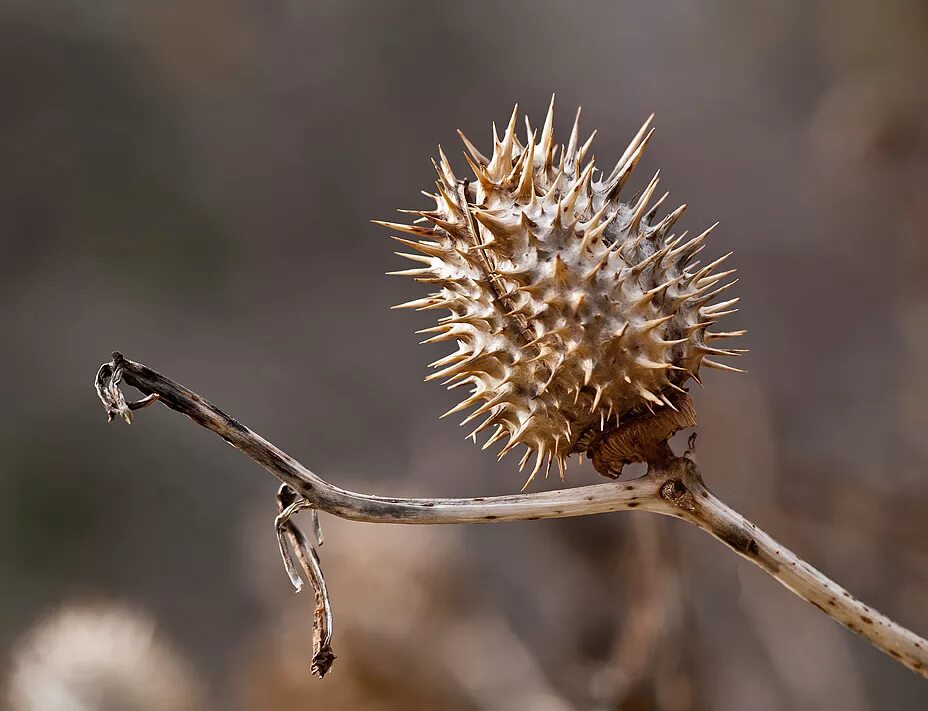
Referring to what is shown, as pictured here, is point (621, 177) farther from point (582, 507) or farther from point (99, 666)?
point (99, 666)

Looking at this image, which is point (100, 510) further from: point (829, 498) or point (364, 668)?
point (829, 498)

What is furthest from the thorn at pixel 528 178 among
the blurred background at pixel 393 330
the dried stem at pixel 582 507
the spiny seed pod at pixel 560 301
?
the blurred background at pixel 393 330

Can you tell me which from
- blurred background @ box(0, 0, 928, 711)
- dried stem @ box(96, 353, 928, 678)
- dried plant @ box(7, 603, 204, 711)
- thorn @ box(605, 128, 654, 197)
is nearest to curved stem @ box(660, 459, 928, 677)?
dried stem @ box(96, 353, 928, 678)

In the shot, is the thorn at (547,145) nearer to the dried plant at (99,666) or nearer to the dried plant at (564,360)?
the dried plant at (564,360)

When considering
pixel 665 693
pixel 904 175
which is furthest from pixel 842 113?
pixel 665 693

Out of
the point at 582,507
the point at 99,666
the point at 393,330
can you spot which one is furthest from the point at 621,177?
the point at 393,330

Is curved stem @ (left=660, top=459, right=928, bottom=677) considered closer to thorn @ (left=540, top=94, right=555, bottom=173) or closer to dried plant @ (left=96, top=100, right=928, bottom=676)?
dried plant @ (left=96, top=100, right=928, bottom=676)

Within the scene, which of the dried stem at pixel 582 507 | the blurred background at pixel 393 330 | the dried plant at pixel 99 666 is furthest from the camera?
the blurred background at pixel 393 330
